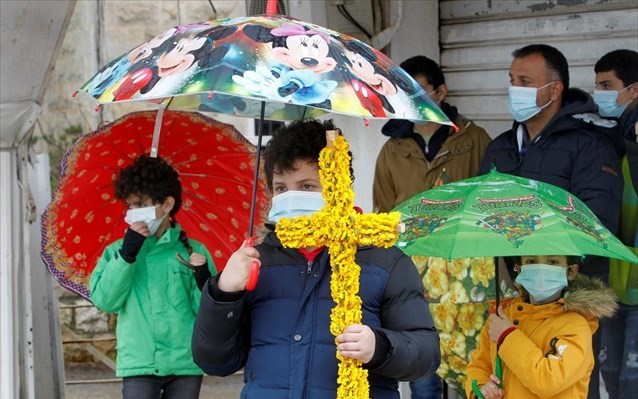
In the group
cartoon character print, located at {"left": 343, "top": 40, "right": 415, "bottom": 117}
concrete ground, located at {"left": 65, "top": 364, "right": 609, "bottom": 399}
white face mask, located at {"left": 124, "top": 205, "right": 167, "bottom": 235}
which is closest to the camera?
cartoon character print, located at {"left": 343, "top": 40, "right": 415, "bottom": 117}

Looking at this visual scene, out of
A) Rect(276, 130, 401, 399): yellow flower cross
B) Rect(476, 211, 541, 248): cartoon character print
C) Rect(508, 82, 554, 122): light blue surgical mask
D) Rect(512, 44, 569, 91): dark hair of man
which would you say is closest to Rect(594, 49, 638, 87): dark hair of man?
Rect(512, 44, 569, 91): dark hair of man

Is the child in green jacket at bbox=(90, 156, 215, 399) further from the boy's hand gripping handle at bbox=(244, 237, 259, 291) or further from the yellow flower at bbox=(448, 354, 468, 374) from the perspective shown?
the boy's hand gripping handle at bbox=(244, 237, 259, 291)

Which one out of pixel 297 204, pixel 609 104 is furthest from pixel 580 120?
pixel 297 204

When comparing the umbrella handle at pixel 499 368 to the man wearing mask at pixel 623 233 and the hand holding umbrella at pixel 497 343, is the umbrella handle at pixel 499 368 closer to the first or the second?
the hand holding umbrella at pixel 497 343

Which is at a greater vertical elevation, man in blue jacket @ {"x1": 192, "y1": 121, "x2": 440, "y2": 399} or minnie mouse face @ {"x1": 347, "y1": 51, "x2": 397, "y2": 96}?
minnie mouse face @ {"x1": 347, "y1": 51, "x2": 397, "y2": 96}

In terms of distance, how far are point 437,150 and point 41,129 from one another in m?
4.75

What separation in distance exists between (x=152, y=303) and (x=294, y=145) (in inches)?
76.5

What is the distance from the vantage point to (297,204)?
11.5ft

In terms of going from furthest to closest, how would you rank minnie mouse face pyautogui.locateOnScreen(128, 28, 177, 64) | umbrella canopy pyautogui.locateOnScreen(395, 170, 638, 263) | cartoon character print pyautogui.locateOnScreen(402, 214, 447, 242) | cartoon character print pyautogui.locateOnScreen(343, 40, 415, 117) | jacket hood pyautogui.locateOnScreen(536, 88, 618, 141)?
jacket hood pyautogui.locateOnScreen(536, 88, 618, 141)
cartoon character print pyautogui.locateOnScreen(402, 214, 447, 242)
umbrella canopy pyautogui.locateOnScreen(395, 170, 638, 263)
minnie mouse face pyautogui.locateOnScreen(128, 28, 177, 64)
cartoon character print pyautogui.locateOnScreen(343, 40, 415, 117)

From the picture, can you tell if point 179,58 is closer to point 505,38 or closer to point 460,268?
point 460,268

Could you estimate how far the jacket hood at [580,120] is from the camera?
549cm

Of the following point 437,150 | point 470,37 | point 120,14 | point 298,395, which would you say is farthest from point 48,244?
point 120,14

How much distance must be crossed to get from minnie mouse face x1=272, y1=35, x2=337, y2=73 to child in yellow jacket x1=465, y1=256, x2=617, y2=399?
1.58 metres

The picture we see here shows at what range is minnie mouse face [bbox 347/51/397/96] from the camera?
3.50 m
